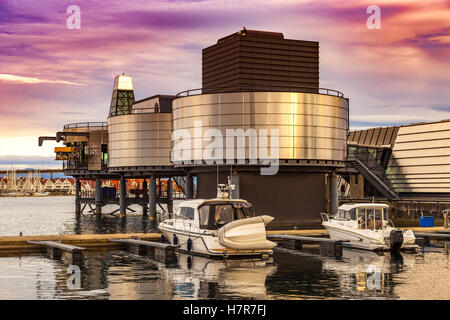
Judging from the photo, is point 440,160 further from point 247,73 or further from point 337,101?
point 247,73

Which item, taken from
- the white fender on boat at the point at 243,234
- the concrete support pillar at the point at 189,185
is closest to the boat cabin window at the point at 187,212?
the white fender on boat at the point at 243,234

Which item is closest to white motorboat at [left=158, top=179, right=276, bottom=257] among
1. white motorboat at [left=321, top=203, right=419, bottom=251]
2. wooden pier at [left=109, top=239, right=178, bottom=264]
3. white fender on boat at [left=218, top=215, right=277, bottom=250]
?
white fender on boat at [left=218, top=215, right=277, bottom=250]

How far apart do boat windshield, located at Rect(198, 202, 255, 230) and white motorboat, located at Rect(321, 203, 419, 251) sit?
875 centimetres

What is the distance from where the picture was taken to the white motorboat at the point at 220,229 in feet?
131

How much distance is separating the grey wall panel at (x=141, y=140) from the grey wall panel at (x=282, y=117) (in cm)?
1188

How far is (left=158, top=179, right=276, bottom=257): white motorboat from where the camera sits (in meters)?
40.0

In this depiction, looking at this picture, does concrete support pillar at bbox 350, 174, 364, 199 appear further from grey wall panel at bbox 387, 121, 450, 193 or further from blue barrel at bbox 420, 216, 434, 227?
blue barrel at bbox 420, 216, 434, 227

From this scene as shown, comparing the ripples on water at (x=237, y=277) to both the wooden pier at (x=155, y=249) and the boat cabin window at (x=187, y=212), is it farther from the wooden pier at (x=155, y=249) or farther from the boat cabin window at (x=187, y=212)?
the boat cabin window at (x=187, y=212)
